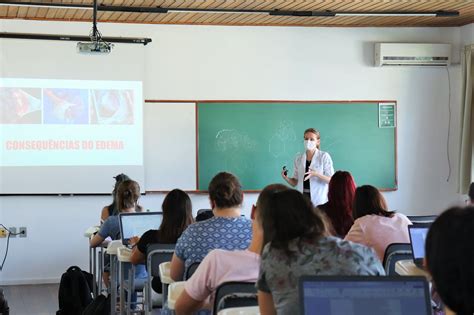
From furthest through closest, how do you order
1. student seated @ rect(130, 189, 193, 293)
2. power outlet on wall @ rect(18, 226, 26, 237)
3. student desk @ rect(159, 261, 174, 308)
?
power outlet on wall @ rect(18, 226, 26, 237), student seated @ rect(130, 189, 193, 293), student desk @ rect(159, 261, 174, 308)

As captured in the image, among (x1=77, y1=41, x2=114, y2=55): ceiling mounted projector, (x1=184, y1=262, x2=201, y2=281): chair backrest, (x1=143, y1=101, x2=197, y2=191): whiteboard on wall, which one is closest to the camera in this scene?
(x1=184, y1=262, x2=201, y2=281): chair backrest

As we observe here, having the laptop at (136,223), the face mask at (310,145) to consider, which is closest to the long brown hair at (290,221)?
the laptop at (136,223)

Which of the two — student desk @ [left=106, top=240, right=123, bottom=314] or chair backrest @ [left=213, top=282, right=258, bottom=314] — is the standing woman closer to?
student desk @ [left=106, top=240, right=123, bottom=314]

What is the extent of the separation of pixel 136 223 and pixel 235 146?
3.12m

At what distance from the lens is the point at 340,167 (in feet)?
29.0

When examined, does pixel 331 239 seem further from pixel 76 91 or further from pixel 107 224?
pixel 76 91

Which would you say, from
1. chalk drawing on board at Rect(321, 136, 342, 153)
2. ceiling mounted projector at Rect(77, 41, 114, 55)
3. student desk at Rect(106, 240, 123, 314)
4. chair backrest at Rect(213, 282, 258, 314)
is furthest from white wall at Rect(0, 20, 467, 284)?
chair backrest at Rect(213, 282, 258, 314)

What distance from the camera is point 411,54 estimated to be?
884 centimetres

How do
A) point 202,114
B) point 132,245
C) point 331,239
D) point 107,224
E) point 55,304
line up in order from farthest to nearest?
1. point 202,114
2. point 55,304
3. point 107,224
4. point 132,245
5. point 331,239

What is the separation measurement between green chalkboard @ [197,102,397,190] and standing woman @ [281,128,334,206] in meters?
0.60

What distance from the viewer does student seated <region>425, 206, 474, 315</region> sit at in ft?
4.22

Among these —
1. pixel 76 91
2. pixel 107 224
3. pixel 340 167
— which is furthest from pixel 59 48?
pixel 340 167

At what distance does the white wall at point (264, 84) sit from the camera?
821 centimetres

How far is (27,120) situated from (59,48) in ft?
2.76
